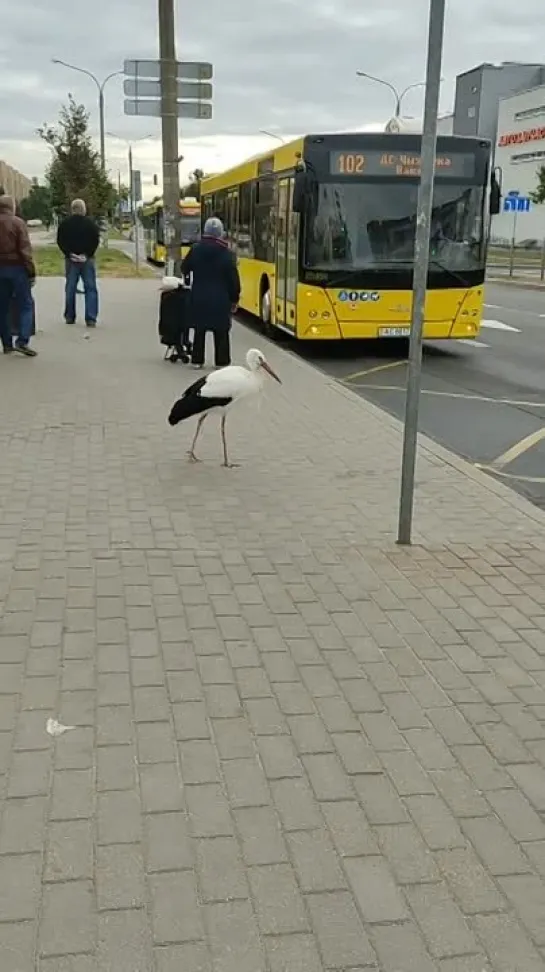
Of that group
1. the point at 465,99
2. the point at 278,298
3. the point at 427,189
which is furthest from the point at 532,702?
the point at 465,99

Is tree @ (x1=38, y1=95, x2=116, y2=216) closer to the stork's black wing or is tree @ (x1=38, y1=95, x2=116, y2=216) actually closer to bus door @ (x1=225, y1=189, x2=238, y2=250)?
bus door @ (x1=225, y1=189, x2=238, y2=250)

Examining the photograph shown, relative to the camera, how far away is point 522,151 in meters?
83.8

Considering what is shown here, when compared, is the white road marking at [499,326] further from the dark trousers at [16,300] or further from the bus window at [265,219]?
the dark trousers at [16,300]

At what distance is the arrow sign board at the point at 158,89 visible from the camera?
1482 cm

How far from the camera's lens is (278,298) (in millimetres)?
16125

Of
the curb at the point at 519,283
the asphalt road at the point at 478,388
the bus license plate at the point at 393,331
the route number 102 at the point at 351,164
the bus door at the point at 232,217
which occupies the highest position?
the route number 102 at the point at 351,164

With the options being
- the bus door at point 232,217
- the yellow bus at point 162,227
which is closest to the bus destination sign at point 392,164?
the bus door at point 232,217

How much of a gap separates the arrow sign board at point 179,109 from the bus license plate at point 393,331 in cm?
436

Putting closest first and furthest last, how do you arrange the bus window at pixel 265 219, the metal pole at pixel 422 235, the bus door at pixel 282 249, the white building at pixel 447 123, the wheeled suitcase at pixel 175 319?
the metal pole at pixel 422 235 < the wheeled suitcase at pixel 175 319 < the bus door at pixel 282 249 < the bus window at pixel 265 219 < the white building at pixel 447 123

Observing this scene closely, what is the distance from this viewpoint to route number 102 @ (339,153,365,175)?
547 inches

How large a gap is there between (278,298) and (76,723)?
13016 mm

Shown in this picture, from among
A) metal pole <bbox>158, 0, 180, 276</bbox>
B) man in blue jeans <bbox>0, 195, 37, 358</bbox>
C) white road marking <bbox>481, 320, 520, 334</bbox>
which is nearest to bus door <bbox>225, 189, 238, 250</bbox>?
metal pole <bbox>158, 0, 180, 276</bbox>

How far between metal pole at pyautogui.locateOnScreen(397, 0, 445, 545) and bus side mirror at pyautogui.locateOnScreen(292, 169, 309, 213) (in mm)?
8454

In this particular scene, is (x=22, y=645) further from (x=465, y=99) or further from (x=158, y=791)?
(x=465, y=99)
